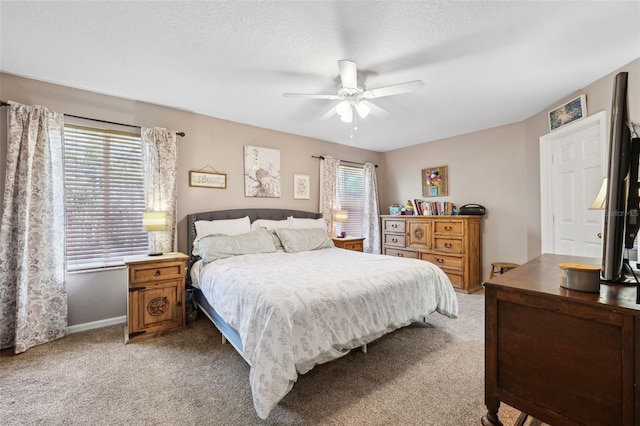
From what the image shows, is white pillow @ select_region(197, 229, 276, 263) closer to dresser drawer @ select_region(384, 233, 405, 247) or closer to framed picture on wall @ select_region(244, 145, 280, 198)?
framed picture on wall @ select_region(244, 145, 280, 198)

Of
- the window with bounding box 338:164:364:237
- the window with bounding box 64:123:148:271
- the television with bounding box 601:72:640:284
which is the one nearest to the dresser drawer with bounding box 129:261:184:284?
the window with bounding box 64:123:148:271

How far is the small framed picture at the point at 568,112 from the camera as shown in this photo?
114 inches

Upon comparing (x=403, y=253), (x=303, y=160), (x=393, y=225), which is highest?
(x=303, y=160)

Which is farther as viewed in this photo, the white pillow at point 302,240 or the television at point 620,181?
the white pillow at point 302,240

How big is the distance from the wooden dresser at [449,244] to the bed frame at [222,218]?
1651 mm

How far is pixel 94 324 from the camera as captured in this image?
9.60ft

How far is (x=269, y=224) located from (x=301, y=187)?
3.29ft

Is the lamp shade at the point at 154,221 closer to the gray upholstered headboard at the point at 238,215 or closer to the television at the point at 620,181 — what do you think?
the gray upholstered headboard at the point at 238,215

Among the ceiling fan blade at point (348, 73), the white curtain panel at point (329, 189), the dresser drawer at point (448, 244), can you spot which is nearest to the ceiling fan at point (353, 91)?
the ceiling fan blade at point (348, 73)

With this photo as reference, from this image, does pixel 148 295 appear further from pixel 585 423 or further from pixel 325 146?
pixel 325 146

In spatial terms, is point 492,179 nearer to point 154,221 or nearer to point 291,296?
point 291,296

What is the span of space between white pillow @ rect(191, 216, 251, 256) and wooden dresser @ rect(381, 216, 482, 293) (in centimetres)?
281

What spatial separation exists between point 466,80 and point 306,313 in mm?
2667

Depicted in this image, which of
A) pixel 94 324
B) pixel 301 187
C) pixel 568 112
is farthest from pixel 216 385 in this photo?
pixel 568 112
